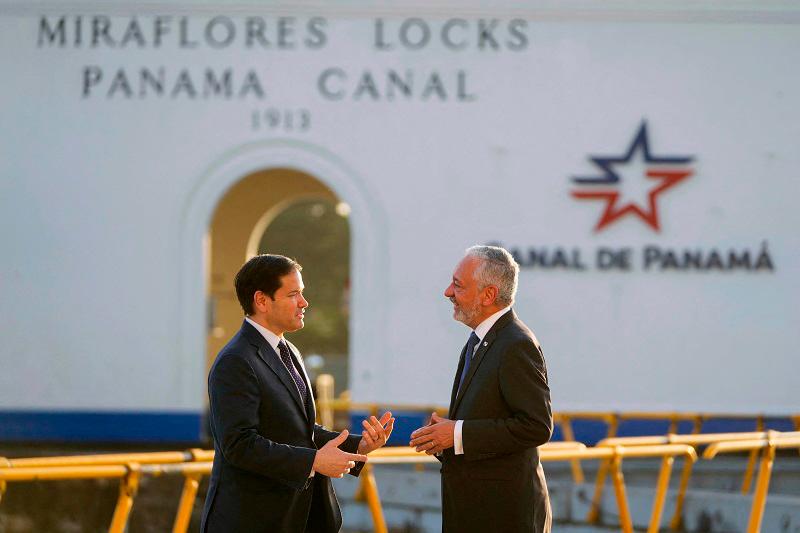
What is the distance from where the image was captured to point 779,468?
11.2 m

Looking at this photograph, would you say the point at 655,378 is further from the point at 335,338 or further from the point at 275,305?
the point at 335,338

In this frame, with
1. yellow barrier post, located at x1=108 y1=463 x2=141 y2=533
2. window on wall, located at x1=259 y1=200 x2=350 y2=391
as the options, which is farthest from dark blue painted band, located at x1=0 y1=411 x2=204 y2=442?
window on wall, located at x1=259 y1=200 x2=350 y2=391

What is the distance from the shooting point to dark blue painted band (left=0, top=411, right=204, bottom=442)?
12906mm

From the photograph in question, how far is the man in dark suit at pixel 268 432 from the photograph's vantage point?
4.70 meters

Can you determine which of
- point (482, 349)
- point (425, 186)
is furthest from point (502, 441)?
point (425, 186)

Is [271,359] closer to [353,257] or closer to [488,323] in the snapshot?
[488,323]

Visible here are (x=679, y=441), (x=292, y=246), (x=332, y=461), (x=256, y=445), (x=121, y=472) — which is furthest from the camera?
(x=292, y=246)

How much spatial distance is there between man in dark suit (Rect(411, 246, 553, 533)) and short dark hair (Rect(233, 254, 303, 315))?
656mm

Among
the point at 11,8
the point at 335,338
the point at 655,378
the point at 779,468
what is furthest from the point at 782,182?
the point at 335,338

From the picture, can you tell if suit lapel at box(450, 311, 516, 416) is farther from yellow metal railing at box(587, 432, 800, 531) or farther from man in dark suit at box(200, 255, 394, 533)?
yellow metal railing at box(587, 432, 800, 531)

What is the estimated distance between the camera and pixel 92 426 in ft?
42.5

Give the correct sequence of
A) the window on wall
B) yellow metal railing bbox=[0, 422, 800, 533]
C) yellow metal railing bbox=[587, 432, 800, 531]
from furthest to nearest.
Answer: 1. the window on wall
2. yellow metal railing bbox=[587, 432, 800, 531]
3. yellow metal railing bbox=[0, 422, 800, 533]

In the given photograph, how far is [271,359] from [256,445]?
0.37 meters

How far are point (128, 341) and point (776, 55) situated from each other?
661 centimetres
